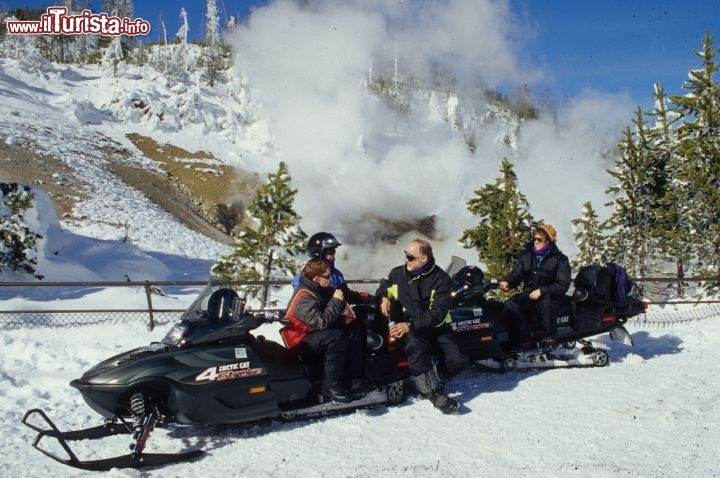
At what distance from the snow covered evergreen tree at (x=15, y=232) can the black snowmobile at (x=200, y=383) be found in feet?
50.6

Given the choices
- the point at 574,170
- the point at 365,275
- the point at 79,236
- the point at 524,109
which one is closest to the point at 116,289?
the point at 79,236

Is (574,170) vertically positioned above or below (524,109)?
below

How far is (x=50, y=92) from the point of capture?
56.2 metres

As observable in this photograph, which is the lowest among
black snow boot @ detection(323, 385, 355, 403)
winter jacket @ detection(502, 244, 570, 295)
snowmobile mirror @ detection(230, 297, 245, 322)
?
black snow boot @ detection(323, 385, 355, 403)

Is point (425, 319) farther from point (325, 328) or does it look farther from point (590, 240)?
point (590, 240)

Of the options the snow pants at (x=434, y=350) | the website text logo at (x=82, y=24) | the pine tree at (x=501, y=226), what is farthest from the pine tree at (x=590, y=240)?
the website text logo at (x=82, y=24)

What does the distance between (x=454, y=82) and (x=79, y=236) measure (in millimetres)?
103640

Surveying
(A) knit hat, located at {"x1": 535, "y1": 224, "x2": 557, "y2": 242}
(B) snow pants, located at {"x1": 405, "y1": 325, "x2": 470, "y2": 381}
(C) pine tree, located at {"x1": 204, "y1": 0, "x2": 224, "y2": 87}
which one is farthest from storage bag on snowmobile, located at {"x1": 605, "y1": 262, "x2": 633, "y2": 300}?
(C) pine tree, located at {"x1": 204, "y1": 0, "x2": 224, "y2": 87}

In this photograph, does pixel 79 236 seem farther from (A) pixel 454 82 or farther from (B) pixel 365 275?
(A) pixel 454 82

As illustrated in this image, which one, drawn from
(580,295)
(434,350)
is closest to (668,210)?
(580,295)

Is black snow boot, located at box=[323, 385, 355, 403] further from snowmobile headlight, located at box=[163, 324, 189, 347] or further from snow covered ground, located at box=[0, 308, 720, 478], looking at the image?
snowmobile headlight, located at box=[163, 324, 189, 347]

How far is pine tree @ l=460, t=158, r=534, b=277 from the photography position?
72.9ft

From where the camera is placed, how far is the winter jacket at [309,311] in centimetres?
550

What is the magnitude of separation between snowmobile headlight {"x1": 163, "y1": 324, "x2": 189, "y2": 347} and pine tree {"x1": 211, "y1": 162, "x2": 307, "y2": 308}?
15.0 m
